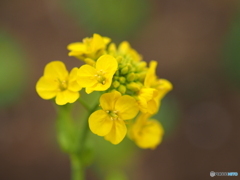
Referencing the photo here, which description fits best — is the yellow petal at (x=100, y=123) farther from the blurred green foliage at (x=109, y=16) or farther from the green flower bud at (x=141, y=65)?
the blurred green foliage at (x=109, y=16)

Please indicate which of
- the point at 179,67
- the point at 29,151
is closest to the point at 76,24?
the point at 179,67

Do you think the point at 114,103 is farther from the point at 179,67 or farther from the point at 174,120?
the point at 179,67

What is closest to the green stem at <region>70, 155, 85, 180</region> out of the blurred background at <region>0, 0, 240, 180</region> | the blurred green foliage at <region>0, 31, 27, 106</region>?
the blurred background at <region>0, 0, 240, 180</region>

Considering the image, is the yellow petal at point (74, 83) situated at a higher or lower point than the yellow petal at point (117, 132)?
higher

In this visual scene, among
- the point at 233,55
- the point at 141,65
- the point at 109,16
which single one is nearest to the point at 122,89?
the point at 141,65

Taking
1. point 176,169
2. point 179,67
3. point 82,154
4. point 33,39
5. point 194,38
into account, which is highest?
point 33,39

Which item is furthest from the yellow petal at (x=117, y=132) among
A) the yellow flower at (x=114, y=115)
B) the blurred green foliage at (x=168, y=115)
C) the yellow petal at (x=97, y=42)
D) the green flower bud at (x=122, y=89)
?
the blurred green foliage at (x=168, y=115)

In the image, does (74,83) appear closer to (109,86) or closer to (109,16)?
(109,86)
